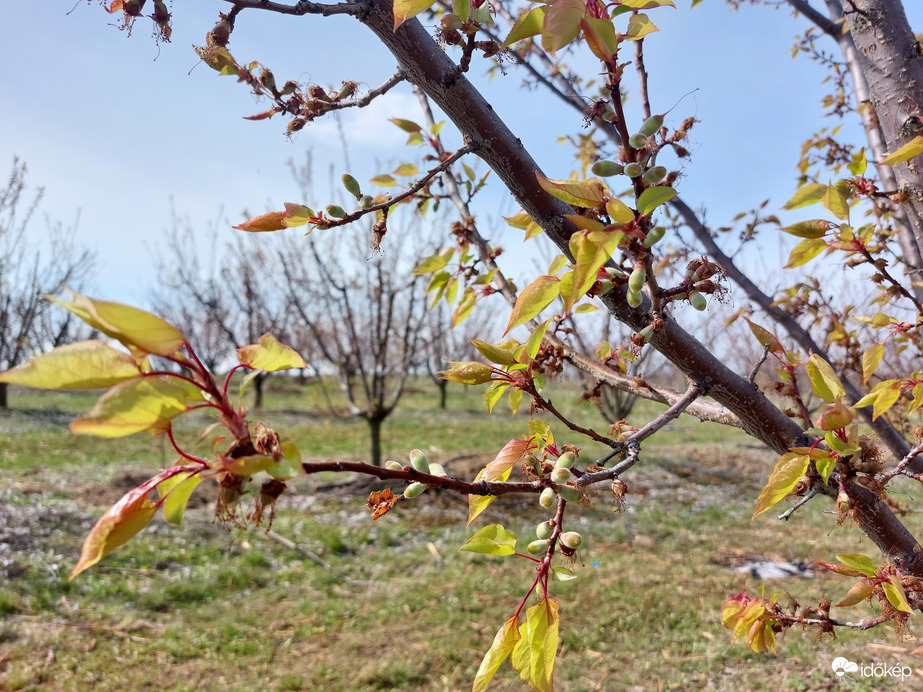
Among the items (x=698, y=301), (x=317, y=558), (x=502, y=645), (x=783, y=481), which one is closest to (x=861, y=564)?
(x=783, y=481)

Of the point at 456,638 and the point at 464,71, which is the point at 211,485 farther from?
the point at 464,71

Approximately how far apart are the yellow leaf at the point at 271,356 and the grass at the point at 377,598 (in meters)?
1.95

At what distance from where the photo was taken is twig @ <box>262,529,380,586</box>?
14.4ft

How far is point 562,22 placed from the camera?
24.1 inches

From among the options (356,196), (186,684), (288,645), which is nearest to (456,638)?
(288,645)

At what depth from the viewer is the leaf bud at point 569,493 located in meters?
0.68

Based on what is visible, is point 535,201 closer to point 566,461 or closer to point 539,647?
point 566,461

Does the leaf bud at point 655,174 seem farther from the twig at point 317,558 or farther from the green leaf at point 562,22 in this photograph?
the twig at point 317,558

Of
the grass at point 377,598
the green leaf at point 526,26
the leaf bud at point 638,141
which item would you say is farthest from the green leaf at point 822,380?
the grass at point 377,598

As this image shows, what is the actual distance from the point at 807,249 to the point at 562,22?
0.84 metres

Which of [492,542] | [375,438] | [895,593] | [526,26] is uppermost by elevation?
[526,26]

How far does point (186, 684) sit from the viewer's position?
9.52 feet

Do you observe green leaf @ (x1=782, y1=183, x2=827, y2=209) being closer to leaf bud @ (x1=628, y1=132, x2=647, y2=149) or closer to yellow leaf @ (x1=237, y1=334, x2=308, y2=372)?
leaf bud @ (x1=628, y1=132, x2=647, y2=149)

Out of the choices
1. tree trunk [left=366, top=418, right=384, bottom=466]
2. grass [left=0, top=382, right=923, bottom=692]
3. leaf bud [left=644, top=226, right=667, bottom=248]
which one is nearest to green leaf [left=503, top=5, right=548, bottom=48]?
leaf bud [left=644, top=226, right=667, bottom=248]
